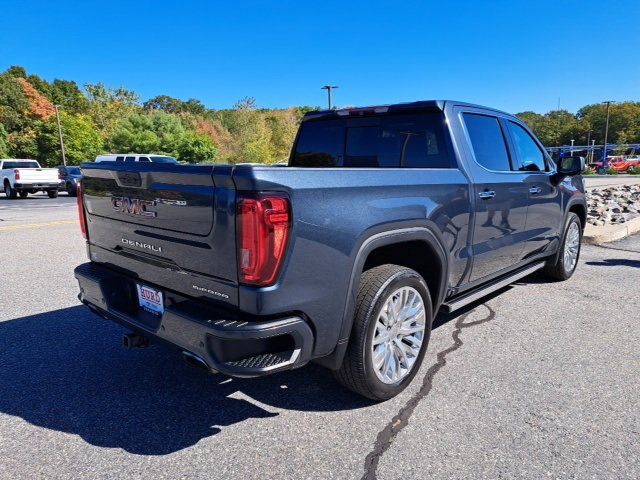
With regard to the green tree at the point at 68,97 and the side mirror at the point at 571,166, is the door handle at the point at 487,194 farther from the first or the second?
the green tree at the point at 68,97

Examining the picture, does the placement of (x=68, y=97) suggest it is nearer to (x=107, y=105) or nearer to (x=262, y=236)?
(x=107, y=105)

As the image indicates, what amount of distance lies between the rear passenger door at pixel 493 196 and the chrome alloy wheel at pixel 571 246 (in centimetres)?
161

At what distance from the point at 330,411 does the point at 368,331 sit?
58 centimetres

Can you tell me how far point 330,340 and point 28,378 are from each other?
7.39 feet

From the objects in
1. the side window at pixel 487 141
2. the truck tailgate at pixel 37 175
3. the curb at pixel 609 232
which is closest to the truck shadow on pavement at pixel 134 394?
the side window at pixel 487 141

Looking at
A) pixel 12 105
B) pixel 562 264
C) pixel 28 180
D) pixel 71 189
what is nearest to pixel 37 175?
pixel 28 180

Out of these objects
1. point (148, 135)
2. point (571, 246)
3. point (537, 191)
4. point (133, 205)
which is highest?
point (148, 135)

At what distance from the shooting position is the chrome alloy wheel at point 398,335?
9.05ft

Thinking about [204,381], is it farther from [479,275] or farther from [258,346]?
[479,275]

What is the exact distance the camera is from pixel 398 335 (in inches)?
114

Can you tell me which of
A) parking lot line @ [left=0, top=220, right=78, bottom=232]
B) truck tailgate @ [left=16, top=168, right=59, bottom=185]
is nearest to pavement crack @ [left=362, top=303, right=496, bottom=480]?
parking lot line @ [left=0, top=220, right=78, bottom=232]

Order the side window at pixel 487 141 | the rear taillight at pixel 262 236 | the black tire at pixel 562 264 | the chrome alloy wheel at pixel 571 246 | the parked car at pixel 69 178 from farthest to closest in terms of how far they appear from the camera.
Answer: the parked car at pixel 69 178, the chrome alloy wheel at pixel 571 246, the black tire at pixel 562 264, the side window at pixel 487 141, the rear taillight at pixel 262 236

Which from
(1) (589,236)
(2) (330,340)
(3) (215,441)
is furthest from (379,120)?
(1) (589,236)

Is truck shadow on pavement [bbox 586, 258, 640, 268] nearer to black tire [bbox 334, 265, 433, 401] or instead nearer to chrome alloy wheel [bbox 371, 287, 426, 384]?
chrome alloy wheel [bbox 371, 287, 426, 384]
